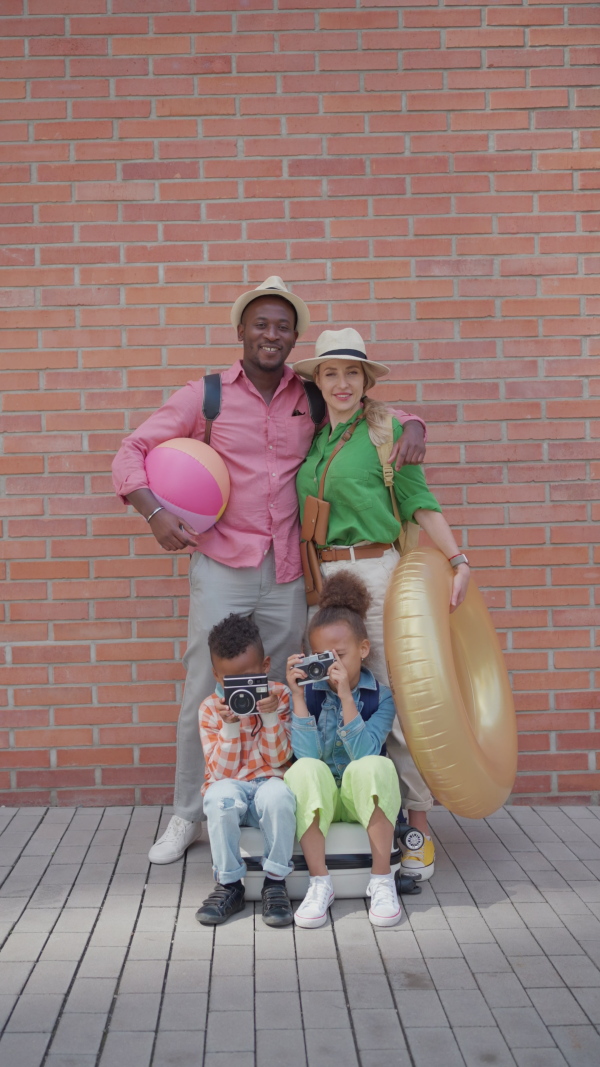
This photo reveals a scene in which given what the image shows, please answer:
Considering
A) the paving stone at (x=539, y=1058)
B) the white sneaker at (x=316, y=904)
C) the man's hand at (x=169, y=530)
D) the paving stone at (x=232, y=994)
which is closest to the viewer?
the paving stone at (x=539, y=1058)

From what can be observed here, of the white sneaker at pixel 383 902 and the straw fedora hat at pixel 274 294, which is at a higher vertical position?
the straw fedora hat at pixel 274 294

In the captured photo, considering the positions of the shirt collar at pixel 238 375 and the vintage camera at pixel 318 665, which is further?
the shirt collar at pixel 238 375

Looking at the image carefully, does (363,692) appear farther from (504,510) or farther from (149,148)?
(149,148)

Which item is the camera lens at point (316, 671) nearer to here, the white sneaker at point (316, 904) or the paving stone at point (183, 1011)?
the white sneaker at point (316, 904)

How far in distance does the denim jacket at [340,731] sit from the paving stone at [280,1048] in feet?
3.17

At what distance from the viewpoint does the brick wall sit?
169 inches

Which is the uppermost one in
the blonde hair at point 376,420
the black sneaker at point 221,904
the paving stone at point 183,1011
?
the blonde hair at point 376,420

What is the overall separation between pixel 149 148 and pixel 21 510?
1.73 metres

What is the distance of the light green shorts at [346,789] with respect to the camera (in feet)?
10.5

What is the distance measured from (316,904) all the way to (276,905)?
0.13 metres

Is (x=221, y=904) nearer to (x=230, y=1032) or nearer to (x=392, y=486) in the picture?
(x=230, y=1032)

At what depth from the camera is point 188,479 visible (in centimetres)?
347

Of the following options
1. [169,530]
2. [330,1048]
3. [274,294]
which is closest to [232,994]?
[330,1048]

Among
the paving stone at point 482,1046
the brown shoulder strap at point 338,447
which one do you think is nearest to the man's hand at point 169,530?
the brown shoulder strap at point 338,447
